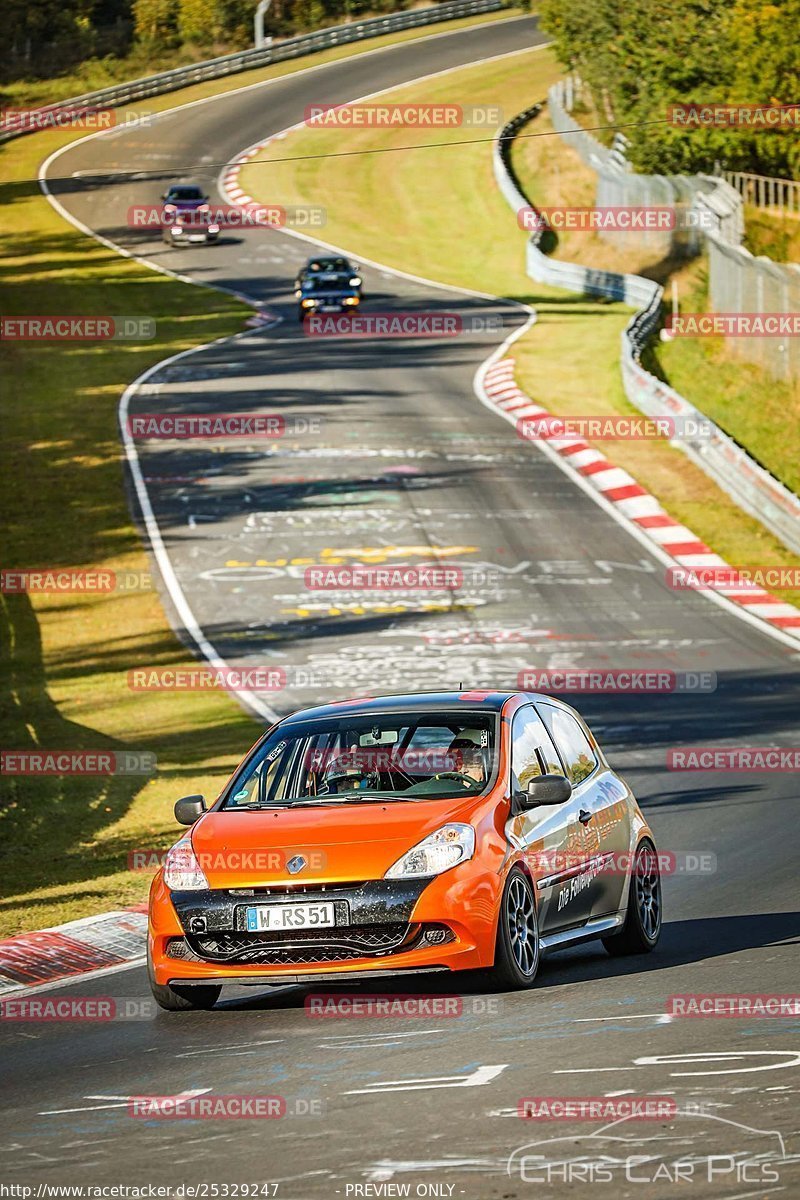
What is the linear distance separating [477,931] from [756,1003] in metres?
1.29

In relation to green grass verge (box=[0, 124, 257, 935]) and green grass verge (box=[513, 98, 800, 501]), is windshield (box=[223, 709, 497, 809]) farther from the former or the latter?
green grass verge (box=[513, 98, 800, 501])

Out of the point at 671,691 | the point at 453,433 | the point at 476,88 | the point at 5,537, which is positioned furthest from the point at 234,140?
the point at 671,691

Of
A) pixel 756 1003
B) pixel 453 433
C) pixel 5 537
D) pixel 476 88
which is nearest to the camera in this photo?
pixel 756 1003

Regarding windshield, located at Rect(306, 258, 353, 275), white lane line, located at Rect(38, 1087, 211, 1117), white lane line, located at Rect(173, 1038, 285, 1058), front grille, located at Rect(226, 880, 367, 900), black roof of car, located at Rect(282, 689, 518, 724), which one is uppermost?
black roof of car, located at Rect(282, 689, 518, 724)

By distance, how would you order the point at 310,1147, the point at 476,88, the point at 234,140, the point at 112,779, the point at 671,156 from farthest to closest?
the point at 476,88, the point at 234,140, the point at 671,156, the point at 112,779, the point at 310,1147

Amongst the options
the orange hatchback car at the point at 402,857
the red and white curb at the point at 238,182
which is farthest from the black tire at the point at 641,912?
the red and white curb at the point at 238,182

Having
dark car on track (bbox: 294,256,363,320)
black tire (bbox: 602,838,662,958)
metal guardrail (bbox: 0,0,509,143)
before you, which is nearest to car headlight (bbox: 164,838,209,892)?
black tire (bbox: 602,838,662,958)

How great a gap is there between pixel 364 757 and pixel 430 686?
13.4 metres

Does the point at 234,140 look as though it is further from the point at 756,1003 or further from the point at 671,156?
the point at 756,1003

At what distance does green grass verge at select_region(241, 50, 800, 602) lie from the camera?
115 feet

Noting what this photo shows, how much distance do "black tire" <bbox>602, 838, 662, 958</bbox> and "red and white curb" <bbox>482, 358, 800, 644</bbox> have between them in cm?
1588

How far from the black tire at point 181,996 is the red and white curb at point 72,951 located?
127cm

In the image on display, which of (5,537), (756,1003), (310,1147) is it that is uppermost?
(310,1147)

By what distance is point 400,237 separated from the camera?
6806 centimetres
